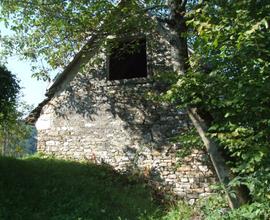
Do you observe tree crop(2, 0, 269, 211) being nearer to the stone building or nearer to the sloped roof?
the sloped roof

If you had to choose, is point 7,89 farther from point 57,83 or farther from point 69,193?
point 69,193

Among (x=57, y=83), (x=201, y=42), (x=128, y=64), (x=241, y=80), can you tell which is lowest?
(x=241, y=80)

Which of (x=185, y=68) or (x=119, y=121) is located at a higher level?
(x=119, y=121)

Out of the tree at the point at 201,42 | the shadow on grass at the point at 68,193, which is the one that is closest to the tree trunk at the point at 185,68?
the tree at the point at 201,42

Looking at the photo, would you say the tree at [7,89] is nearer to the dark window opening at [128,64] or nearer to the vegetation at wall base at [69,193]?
the vegetation at wall base at [69,193]

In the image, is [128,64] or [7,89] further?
[128,64]

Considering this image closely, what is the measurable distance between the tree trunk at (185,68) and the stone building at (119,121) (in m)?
2.99

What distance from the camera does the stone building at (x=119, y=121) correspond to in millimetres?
11898

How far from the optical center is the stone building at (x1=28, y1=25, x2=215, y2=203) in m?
11.9

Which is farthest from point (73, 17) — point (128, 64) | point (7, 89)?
point (128, 64)

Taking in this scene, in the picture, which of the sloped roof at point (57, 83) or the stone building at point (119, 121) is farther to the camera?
the sloped roof at point (57, 83)

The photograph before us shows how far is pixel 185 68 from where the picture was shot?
8938 millimetres

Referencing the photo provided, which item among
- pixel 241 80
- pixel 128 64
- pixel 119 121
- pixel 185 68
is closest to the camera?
pixel 241 80

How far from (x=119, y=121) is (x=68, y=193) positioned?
3.33 meters
